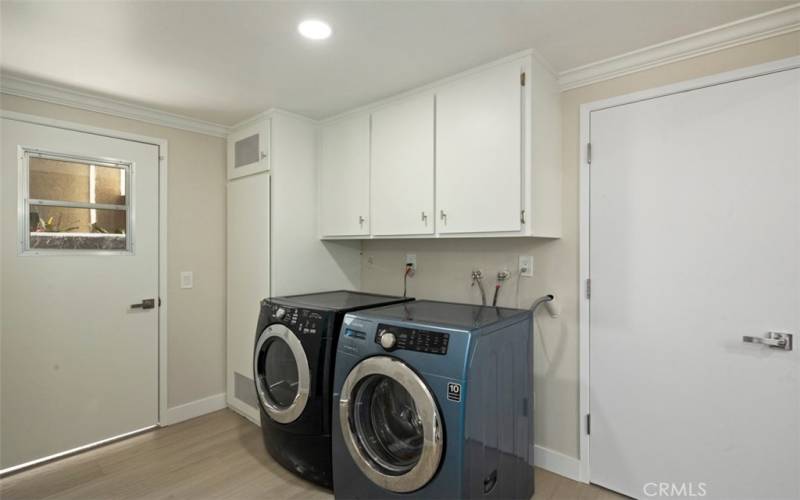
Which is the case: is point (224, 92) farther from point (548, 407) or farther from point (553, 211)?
point (548, 407)

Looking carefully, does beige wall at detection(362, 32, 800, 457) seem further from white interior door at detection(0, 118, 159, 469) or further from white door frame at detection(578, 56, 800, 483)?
white interior door at detection(0, 118, 159, 469)

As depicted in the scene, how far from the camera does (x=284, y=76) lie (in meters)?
2.19

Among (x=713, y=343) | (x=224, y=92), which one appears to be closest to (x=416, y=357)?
(x=713, y=343)

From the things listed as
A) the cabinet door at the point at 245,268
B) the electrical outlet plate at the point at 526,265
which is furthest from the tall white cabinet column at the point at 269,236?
the electrical outlet plate at the point at 526,265

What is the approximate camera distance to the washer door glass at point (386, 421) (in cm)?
160

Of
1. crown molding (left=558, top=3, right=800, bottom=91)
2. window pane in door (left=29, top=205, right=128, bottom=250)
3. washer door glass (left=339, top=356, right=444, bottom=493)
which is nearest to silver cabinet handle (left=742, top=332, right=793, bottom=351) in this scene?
crown molding (left=558, top=3, right=800, bottom=91)

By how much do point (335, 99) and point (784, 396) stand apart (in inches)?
109

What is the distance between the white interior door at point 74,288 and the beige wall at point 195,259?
13 cm

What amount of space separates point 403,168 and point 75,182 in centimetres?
211

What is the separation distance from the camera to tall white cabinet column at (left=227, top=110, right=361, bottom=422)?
8.87ft

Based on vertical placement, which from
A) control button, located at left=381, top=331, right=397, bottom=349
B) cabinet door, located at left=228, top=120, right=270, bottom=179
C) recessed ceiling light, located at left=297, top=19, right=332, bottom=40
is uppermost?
recessed ceiling light, located at left=297, top=19, right=332, bottom=40

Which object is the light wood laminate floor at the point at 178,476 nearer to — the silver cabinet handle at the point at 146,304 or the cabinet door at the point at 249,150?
the silver cabinet handle at the point at 146,304

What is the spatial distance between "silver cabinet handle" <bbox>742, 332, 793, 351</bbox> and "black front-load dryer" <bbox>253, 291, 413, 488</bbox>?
1.79 m

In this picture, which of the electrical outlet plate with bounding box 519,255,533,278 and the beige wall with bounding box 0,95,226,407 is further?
the beige wall with bounding box 0,95,226,407
